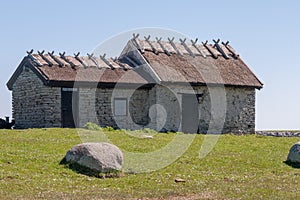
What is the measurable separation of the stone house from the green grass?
7.46 meters

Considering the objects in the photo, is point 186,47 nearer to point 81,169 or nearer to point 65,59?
point 65,59

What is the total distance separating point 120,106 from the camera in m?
42.6

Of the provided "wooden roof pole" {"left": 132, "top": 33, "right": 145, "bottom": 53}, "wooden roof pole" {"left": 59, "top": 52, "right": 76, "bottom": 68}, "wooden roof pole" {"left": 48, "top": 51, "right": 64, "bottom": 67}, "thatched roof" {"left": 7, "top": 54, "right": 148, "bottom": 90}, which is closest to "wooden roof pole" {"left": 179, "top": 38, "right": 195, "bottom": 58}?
"wooden roof pole" {"left": 132, "top": 33, "right": 145, "bottom": 53}

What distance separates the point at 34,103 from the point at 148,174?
66.7 ft

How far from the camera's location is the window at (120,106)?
139 ft

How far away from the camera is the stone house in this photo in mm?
40625

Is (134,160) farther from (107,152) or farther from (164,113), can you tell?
(164,113)

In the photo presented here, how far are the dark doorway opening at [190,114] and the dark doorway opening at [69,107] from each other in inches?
344

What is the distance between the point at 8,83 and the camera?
4556 centimetres

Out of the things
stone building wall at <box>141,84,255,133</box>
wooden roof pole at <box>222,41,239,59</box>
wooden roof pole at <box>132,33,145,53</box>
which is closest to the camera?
stone building wall at <box>141,84,255,133</box>

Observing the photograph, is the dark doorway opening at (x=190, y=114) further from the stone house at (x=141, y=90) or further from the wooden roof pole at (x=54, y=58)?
the wooden roof pole at (x=54, y=58)

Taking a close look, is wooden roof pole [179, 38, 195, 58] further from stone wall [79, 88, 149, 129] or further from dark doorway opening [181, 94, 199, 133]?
stone wall [79, 88, 149, 129]

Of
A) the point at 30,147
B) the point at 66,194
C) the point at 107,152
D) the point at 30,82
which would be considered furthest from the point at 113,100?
the point at 66,194

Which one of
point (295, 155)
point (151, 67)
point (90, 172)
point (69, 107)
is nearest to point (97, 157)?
point (90, 172)
